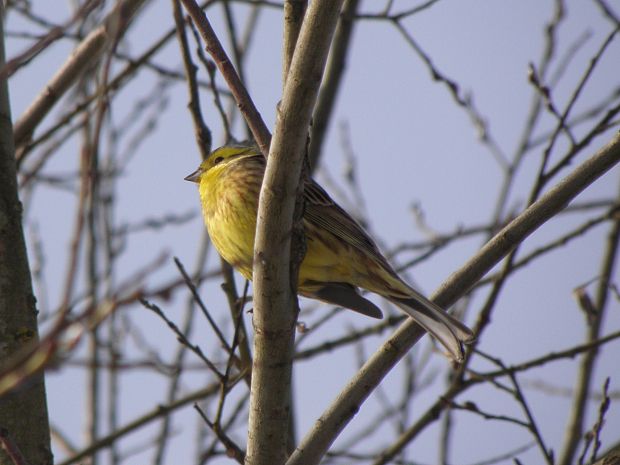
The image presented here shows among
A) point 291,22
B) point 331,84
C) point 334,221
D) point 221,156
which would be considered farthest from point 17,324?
point 331,84

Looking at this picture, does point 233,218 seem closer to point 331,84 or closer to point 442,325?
point 442,325

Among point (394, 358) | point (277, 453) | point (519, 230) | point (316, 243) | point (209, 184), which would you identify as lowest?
point (277, 453)

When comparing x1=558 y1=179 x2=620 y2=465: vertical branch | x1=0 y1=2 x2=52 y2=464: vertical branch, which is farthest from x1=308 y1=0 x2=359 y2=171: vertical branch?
x1=0 y1=2 x2=52 y2=464: vertical branch

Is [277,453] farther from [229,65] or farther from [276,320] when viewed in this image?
[229,65]

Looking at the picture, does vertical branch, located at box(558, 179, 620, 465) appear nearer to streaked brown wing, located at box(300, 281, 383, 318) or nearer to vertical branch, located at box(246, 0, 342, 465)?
streaked brown wing, located at box(300, 281, 383, 318)

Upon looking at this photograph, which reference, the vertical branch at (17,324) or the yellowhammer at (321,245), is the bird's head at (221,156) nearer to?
the yellowhammer at (321,245)

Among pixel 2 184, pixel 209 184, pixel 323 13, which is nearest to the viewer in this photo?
pixel 323 13

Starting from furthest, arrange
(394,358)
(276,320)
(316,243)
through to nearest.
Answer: (316,243) < (394,358) < (276,320)

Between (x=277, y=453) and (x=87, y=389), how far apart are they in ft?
8.55

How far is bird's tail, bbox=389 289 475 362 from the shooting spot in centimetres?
343

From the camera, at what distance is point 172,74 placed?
4.96m

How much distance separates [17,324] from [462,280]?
58.1 inches

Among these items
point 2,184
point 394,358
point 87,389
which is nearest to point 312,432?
point 394,358

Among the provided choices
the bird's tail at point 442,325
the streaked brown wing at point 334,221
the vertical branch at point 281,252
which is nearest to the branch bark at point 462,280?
the vertical branch at point 281,252
